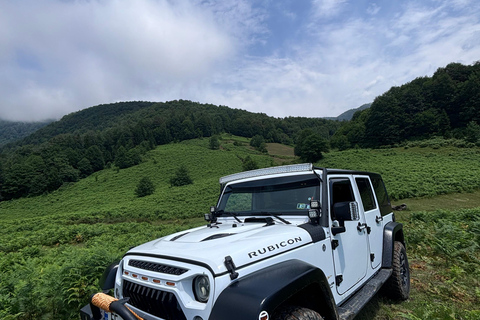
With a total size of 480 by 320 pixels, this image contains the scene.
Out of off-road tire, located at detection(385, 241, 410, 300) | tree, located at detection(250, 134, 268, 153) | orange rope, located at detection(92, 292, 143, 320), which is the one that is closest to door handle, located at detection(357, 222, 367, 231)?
off-road tire, located at detection(385, 241, 410, 300)

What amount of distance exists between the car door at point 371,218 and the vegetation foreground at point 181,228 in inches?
34.4

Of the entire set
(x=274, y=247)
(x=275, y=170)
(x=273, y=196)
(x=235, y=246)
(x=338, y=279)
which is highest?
(x=275, y=170)

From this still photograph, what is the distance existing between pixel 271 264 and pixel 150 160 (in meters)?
91.4

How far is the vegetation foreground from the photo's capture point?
4.51 metres

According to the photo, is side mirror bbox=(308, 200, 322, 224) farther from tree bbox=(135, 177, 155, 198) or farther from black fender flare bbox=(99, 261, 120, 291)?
tree bbox=(135, 177, 155, 198)

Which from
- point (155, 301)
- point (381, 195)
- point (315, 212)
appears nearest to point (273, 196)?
point (315, 212)

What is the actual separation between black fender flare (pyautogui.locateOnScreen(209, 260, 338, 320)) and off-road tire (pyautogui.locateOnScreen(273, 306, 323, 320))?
0.33 feet

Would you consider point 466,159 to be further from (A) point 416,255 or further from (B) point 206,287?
(B) point 206,287

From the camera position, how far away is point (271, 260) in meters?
2.52

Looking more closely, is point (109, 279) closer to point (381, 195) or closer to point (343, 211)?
point (343, 211)

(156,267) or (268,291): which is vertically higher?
(156,267)

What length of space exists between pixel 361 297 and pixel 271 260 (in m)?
1.74

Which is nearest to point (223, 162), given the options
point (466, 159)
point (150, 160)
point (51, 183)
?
point (150, 160)

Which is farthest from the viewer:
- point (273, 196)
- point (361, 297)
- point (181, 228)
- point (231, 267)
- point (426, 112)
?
point (426, 112)
